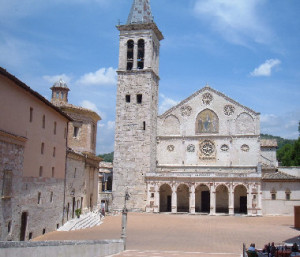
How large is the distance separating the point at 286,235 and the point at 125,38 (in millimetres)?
32956

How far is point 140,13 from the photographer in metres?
51.2

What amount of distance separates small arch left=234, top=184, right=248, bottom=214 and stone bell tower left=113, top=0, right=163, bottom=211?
10.8 m

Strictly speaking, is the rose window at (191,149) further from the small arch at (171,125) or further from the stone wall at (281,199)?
the stone wall at (281,199)

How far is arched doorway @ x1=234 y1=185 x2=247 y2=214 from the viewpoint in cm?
4741

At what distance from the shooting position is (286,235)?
1060 inches

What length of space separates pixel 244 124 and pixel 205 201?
35.5 feet

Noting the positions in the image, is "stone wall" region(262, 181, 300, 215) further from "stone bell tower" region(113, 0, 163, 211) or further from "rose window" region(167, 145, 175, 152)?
"stone bell tower" region(113, 0, 163, 211)

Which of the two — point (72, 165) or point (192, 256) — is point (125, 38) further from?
point (192, 256)

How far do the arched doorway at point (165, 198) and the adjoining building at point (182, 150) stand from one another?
0.13m

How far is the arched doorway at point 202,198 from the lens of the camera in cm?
4831

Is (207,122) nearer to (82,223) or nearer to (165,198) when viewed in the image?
(165,198)

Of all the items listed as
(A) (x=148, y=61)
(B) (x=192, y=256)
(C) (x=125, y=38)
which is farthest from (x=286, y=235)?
(C) (x=125, y=38)

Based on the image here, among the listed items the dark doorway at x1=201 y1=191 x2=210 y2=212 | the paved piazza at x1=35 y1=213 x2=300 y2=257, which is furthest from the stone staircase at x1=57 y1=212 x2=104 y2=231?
the dark doorway at x1=201 y1=191 x2=210 y2=212

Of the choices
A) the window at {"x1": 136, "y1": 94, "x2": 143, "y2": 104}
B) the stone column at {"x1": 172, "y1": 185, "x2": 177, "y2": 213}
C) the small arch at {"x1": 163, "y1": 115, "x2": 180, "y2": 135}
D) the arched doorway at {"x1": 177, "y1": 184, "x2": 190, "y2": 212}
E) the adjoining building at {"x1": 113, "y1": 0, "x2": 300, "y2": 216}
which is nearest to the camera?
the adjoining building at {"x1": 113, "y1": 0, "x2": 300, "y2": 216}
